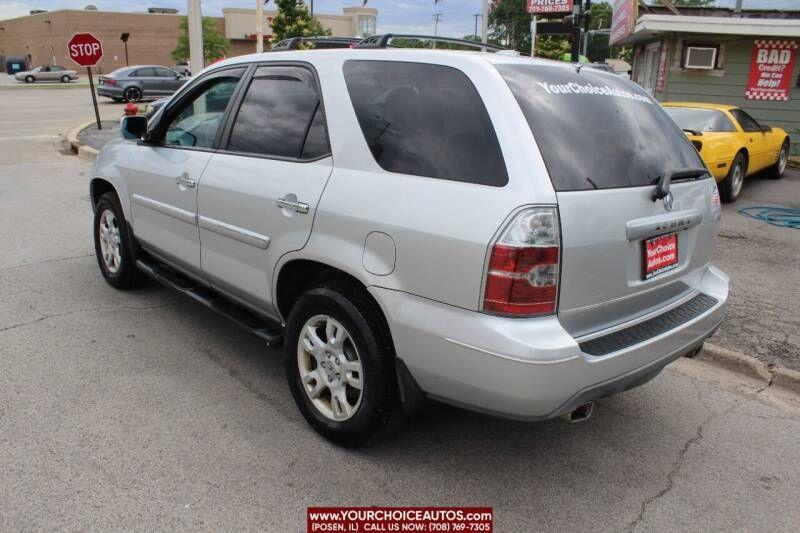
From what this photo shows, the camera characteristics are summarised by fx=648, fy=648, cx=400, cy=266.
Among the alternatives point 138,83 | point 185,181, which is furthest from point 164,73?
point 185,181

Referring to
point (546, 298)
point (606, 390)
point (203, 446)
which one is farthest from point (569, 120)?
point (203, 446)

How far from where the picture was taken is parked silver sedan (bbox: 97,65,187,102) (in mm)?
28656

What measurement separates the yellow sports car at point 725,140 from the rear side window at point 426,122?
7.35m

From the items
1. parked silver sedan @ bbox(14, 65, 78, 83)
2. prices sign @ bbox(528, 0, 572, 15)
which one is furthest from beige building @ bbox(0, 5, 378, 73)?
prices sign @ bbox(528, 0, 572, 15)

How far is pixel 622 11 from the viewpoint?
15.8 m

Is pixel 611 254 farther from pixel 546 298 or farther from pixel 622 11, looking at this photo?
pixel 622 11

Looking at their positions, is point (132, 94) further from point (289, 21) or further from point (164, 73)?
point (289, 21)

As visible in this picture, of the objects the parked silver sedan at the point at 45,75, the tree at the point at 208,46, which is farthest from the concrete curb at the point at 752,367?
the parked silver sedan at the point at 45,75

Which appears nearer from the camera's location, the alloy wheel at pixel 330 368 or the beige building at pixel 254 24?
the alloy wheel at pixel 330 368

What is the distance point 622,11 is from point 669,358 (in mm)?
15080

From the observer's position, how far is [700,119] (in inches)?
393

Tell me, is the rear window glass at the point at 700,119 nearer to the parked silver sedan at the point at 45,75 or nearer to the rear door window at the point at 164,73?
the rear door window at the point at 164,73

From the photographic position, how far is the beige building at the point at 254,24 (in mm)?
71000

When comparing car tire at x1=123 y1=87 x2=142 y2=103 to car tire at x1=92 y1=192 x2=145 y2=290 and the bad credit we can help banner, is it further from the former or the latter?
car tire at x1=92 y1=192 x2=145 y2=290
